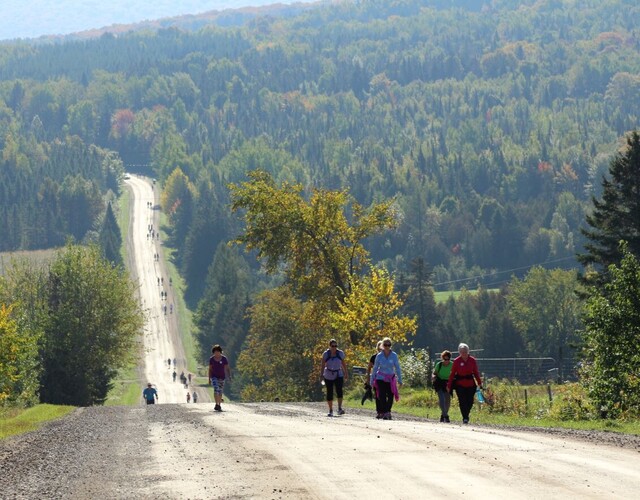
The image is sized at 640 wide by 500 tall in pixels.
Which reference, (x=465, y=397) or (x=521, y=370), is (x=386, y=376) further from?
(x=521, y=370)

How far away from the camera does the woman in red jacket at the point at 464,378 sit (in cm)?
2841

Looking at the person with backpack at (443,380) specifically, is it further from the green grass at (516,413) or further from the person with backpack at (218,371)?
the person with backpack at (218,371)

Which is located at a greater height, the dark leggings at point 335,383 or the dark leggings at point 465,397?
the dark leggings at point 335,383

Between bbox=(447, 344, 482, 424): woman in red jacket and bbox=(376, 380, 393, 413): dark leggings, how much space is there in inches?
59.1

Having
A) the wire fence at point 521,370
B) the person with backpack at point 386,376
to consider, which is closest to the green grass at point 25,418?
the person with backpack at point 386,376

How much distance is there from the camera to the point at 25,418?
3650 centimetres

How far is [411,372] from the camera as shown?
47.2m

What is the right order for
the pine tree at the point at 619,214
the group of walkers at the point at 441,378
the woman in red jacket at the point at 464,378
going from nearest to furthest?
1. the woman in red jacket at the point at 464,378
2. the group of walkers at the point at 441,378
3. the pine tree at the point at 619,214

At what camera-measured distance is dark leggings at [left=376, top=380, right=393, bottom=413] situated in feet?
97.6

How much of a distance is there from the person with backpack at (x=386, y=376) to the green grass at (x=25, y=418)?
7897 millimetres

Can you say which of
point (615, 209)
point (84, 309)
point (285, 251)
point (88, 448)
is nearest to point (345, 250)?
point (285, 251)

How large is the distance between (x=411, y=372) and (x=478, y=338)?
95.4 meters

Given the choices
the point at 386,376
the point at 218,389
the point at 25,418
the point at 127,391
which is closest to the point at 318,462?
the point at 386,376

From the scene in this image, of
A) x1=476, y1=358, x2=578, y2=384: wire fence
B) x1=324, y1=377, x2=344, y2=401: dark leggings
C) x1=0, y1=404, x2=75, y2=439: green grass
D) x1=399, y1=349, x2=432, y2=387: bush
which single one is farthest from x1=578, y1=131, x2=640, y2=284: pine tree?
x1=324, y1=377, x2=344, y2=401: dark leggings
